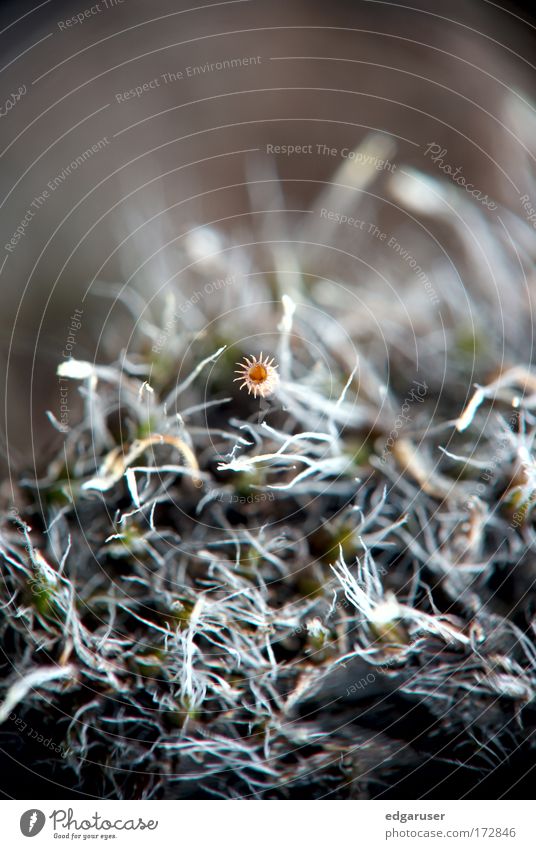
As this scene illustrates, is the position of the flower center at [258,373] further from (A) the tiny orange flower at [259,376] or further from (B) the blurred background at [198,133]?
(B) the blurred background at [198,133]

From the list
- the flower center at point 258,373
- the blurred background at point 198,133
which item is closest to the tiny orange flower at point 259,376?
the flower center at point 258,373

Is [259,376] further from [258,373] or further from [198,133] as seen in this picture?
[198,133]

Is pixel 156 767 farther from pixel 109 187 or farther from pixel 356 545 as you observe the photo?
pixel 109 187

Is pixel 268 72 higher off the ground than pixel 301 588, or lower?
higher

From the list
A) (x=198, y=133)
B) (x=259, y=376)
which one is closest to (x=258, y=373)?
(x=259, y=376)

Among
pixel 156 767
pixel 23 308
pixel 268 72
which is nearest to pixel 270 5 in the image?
pixel 268 72

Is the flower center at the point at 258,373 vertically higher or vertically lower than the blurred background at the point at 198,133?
lower

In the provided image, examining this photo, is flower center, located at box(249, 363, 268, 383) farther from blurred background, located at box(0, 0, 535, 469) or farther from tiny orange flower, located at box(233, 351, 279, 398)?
blurred background, located at box(0, 0, 535, 469)
